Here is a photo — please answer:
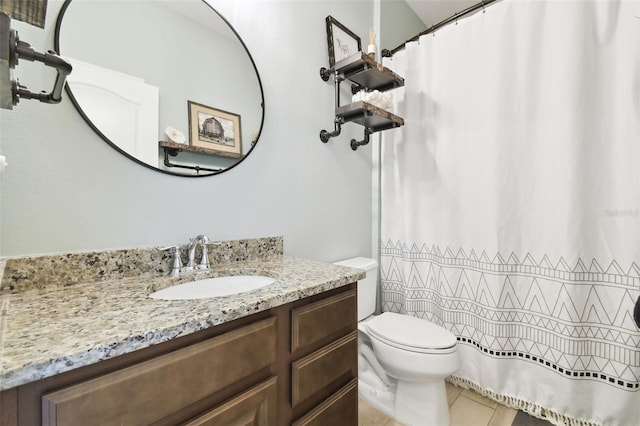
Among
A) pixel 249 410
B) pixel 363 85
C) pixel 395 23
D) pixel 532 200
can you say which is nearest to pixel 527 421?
pixel 532 200

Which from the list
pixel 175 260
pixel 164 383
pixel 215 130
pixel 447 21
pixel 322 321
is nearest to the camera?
pixel 164 383

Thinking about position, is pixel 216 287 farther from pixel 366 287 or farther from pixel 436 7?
pixel 436 7

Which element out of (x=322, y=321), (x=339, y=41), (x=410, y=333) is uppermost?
(x=339, y=41)

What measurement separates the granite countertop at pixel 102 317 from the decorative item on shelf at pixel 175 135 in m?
0.50

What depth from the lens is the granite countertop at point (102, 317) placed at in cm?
43

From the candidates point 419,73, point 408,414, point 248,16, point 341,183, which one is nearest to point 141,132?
point 248,16

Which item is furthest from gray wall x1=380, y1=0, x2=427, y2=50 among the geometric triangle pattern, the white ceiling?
the geometric triangle pattern

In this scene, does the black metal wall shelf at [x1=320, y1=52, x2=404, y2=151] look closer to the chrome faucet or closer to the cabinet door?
the chrome faucet

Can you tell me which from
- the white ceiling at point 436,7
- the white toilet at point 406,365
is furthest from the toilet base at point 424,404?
the white ceiling at point 436,7

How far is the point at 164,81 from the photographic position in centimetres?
103

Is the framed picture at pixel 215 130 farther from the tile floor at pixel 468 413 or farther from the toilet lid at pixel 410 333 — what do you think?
the tile floor at pixel 468 413

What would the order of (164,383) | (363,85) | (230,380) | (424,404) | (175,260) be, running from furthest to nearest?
1. (363,85)
2. (424,404)
3. (175,260)
4. (230,380)
5. (164,383)

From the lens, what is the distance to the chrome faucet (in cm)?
100

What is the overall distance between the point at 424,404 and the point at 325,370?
785 millimetres
